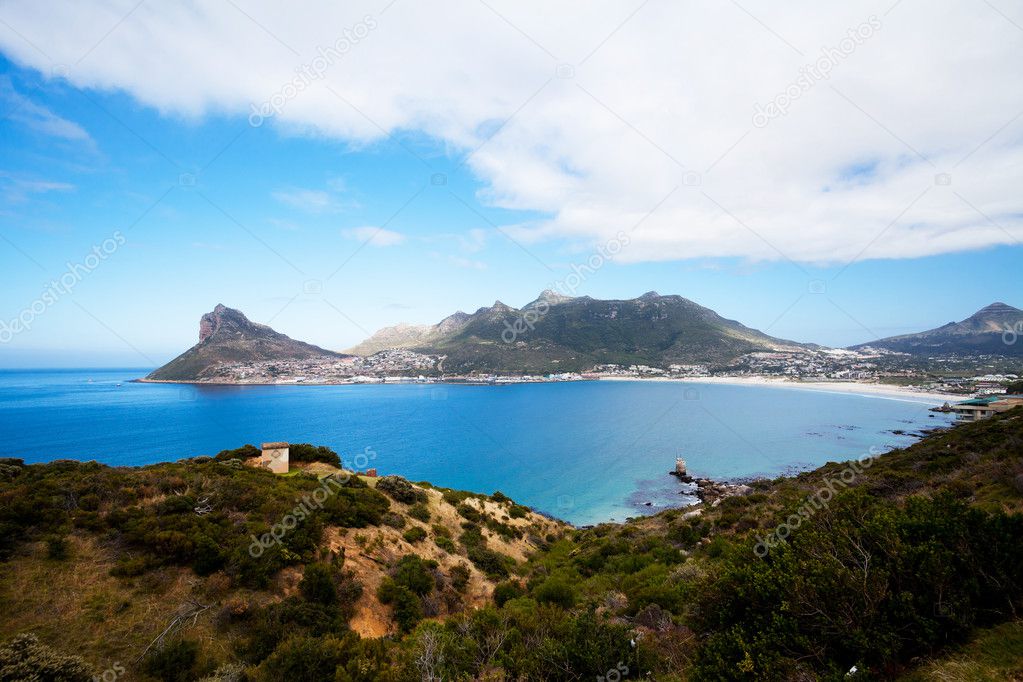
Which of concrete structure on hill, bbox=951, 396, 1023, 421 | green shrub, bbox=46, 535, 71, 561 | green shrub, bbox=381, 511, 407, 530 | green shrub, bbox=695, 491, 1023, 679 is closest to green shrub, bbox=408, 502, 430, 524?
green shrub, bbox=381, 511, 407, 530

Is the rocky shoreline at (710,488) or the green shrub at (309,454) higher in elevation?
the green shrub at (309,454)

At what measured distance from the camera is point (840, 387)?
4719 inches

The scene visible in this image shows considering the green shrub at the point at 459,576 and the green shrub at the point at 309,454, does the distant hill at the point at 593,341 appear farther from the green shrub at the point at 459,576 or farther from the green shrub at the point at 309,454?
the green shrub at the point at 459,576

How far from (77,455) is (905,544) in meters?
68.3

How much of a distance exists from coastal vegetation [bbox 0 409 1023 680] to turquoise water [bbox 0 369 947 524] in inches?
787

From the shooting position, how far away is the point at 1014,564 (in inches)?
211

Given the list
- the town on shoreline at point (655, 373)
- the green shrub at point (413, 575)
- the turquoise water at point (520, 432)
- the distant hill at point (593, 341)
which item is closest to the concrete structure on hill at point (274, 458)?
the green shrub at point (413, 575)

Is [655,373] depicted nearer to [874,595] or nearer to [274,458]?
[274,458]

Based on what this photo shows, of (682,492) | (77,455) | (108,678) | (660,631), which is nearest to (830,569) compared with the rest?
(660,631)

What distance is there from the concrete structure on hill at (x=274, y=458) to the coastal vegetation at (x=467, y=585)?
2300 millimetres

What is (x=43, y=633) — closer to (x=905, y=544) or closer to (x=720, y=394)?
(x=905, y=544)

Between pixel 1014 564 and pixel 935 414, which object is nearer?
pixel 1014 564

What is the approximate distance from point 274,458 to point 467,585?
1172 centimetres

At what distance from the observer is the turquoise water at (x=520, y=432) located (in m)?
44.0
